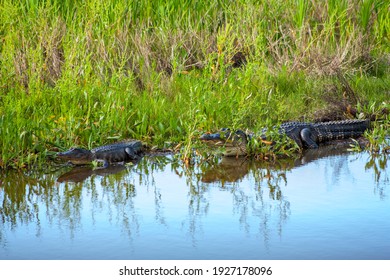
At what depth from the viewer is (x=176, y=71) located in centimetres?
1045

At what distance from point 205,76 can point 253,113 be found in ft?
3.09

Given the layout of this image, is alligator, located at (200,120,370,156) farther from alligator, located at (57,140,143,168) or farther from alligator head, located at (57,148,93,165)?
alligator head, located at (57,148,93,165)

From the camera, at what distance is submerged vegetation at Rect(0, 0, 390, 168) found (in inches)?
340

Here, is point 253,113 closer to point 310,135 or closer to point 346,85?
point 310,135

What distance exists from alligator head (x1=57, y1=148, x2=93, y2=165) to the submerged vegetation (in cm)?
27

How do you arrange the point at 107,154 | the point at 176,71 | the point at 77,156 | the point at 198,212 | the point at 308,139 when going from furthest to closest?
the point at 176,71 → the point at 308,139 → the point at 107,154 → the point at 77,156 → the point at 198,212

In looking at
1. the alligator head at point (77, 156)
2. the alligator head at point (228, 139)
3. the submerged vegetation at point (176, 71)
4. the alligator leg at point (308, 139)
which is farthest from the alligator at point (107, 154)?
the alligator leg at point (308, 139)

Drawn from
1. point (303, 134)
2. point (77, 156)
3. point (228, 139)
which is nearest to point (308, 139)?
point (303, 134)

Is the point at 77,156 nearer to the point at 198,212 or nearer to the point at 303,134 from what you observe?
the point at 198,212

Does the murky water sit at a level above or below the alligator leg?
below

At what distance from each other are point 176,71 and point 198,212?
446 centimetres

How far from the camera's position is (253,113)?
30.5 feet

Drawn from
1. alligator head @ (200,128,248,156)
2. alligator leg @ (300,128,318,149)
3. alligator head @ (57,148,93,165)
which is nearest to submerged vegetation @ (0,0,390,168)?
alligator head @ (200,128,248,156)

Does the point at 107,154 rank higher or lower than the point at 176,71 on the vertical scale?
Result: lower
